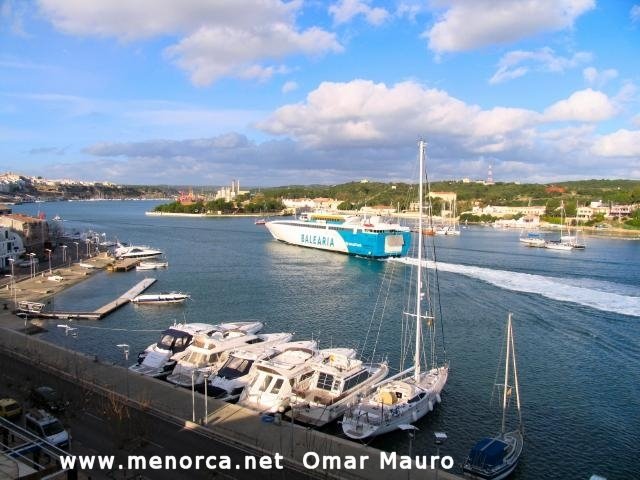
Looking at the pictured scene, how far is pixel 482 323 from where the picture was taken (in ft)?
82.0

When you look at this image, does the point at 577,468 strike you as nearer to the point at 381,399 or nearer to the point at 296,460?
the point at 381,399

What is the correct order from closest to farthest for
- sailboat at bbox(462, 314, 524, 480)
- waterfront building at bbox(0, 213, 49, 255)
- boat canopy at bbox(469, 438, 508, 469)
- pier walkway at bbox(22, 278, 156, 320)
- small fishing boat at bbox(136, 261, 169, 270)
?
sailboat at bbox(462, 314, 524, 480), boat canopy at bbox(469, 438, 508, 469), pier walkway at bbox(22, 278, 156, 320), small fishing boat at bbox(136, 261, 169, 270), waterfront building at bbox(0, 213, 49, 255)

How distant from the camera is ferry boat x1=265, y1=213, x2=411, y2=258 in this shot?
5144cm

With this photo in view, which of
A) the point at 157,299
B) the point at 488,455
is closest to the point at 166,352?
the point at 488,455

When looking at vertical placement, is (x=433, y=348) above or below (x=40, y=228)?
below

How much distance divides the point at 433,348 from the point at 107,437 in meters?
13.2

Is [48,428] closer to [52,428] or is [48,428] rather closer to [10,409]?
[52,428]

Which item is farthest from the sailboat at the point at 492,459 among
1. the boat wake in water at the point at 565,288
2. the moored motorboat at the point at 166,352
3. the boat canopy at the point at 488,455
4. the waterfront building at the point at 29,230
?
the waterfront building at the point at 29,230

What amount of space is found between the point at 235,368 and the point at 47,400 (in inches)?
203

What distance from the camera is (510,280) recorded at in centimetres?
3694

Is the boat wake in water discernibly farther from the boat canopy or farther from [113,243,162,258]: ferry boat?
[113,243,162,258]: ferry boat

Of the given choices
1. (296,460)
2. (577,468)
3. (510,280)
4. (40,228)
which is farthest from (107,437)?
(40,228)

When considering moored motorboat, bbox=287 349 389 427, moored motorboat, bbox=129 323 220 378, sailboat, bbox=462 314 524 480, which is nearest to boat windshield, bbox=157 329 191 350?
moored motorboat, bbox=129 323 220 378

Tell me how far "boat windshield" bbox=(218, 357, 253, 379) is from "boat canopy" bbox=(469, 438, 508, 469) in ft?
23.1
